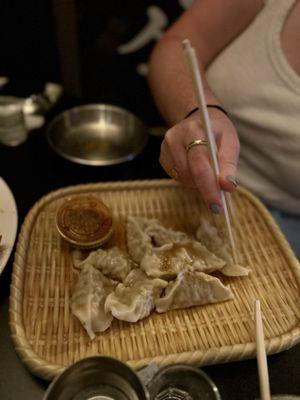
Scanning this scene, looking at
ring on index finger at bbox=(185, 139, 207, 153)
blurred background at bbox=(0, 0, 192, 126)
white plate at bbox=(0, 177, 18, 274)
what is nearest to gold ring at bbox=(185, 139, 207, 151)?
ring on index finger at bbox=(185, 139, 207, 153)

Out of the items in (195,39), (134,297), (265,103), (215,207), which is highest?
(195,39)

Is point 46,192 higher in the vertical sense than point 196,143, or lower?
lower

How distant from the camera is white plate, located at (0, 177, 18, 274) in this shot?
1.29 metres

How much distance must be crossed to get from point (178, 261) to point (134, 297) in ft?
0.69

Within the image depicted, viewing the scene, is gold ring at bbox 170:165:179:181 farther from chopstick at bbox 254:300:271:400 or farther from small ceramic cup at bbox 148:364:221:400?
small ceramic cup at bbox 148:364:221:400

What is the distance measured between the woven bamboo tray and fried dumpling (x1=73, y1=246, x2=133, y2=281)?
7 centimetres

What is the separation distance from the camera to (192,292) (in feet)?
4.17

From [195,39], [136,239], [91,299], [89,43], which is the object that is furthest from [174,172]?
[89,43]

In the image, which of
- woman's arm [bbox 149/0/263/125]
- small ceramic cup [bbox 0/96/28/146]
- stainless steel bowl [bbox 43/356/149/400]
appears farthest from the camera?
small ceramic cup [bbox 0/96/28/146]

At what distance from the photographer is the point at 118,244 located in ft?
4.89

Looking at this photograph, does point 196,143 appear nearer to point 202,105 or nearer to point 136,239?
point 202,105

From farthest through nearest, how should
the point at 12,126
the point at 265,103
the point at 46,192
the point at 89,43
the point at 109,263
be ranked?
1. the point at 89,43
2. the point at 12,126
3. the point at 46,192
4. the point at 265,103
5. the point at 109,263

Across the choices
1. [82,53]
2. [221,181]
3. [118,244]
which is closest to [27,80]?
[82,53]

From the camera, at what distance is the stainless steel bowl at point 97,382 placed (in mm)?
881
